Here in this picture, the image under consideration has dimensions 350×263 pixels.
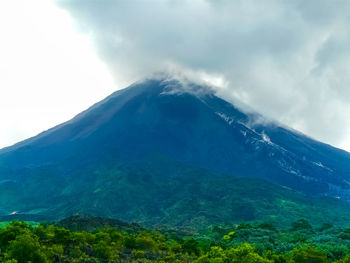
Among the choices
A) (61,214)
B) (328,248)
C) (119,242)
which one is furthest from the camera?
(61,214)

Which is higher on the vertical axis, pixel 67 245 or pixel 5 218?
pixel 67 245

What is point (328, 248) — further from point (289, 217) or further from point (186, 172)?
point (186, 172)

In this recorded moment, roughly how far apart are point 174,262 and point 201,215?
317 feet

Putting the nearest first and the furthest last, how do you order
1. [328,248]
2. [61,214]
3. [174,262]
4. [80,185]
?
[174,262]
[328,248]
[61,214]
[80,185]

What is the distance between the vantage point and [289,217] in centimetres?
14400

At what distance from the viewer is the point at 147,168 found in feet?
653

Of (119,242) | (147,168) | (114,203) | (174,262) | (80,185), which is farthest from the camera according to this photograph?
(147,168)

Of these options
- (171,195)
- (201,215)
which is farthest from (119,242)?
(171,195)

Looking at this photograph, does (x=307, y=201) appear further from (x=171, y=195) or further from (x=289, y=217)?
(x=171, y=195)

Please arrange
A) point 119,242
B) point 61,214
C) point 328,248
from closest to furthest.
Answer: point 119,242 < point 328,248 < point 61,214

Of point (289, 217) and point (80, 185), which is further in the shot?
point (80, 185)

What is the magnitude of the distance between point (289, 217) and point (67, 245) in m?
105

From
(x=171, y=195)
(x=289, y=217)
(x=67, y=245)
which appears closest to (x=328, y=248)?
(x=67, y=245)

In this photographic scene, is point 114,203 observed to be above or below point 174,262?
below
